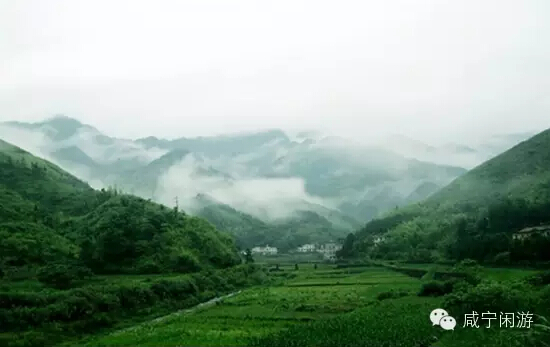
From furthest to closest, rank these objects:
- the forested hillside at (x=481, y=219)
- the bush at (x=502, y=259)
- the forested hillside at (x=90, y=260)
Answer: the forested hillside at (x=481, y=219) < the bush at (x=502, y=259) < the forested hillside at (x=90, y=260)

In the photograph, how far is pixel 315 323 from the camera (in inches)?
1547

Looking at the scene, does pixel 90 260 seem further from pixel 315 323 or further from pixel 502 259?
pixel 502 259

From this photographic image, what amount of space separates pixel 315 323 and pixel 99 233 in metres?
46.6

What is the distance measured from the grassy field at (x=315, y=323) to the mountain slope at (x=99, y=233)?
19.8 meters

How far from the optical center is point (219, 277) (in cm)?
7375

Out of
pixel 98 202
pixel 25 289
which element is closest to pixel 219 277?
pixel 25 289

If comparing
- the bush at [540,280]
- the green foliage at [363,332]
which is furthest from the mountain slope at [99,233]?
the bush at [540,280]

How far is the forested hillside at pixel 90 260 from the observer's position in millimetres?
44062

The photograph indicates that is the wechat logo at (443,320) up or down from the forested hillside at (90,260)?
down

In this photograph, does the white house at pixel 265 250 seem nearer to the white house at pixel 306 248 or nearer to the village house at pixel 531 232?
the white house at pixel 306 248

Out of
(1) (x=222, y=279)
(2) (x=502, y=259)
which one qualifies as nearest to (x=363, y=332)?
(2) (x=502, y=259)

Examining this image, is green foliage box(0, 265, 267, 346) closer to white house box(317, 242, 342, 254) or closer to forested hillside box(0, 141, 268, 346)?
forested hillside box(0, 141, 268, 346)

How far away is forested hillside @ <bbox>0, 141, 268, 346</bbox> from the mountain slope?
0.48ft

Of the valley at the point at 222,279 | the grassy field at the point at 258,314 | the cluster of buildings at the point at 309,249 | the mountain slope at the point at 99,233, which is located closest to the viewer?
the valley at the point at 222,279
